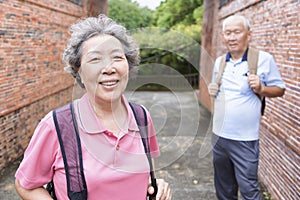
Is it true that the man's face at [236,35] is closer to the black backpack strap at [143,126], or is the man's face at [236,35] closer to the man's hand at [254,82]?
the man's hand at [254,82]

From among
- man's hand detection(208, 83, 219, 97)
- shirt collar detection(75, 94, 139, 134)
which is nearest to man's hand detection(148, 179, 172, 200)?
shirt collar detection(75, 94, 139, 134)

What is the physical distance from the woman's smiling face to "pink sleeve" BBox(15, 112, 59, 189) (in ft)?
0.72

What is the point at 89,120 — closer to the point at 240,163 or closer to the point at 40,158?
the point at 40,158

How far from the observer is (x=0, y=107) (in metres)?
4.33

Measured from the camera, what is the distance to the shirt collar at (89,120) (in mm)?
1276

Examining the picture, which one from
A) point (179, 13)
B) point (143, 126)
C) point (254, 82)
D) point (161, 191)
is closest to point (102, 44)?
point (143, 126)

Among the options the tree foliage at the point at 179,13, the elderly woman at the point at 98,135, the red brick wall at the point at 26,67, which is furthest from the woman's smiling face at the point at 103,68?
the tree foliage at the point at 179,13

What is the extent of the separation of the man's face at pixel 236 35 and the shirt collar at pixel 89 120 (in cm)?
152

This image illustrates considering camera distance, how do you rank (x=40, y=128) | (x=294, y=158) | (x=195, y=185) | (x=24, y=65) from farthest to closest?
1. (x=24, y=65)
2. (x=195, y=185)
3. (x=294, y=158)
4. (x=40, y=128)

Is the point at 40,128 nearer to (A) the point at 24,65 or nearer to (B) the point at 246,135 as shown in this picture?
(B) the point at 246,135

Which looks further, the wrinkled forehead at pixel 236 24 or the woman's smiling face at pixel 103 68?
the wrinkled forehead at pixel 236 24

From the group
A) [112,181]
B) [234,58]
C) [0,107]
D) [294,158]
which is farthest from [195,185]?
[112,181]

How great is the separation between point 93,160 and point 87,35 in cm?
53

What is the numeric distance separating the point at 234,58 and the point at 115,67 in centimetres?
172
